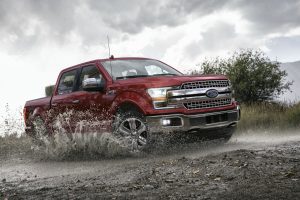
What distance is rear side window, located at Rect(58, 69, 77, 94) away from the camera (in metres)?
9.89

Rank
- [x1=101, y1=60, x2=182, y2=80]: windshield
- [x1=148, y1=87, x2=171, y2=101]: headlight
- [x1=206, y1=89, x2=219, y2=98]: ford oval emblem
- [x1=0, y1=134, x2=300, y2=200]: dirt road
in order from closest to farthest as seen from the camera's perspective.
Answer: [x1=0, y1=134, x2=300, y2=200]: dirt road
[x1=148, y1=87, x2=171, y2=101]: headlight
[x1=206, y1=89, x2=219, y2=98]: ford oval emblem
[x1=101, y1=60, x2=182, y2=80]: windshield

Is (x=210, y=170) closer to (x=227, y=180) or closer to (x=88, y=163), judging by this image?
(x=227, y=180)

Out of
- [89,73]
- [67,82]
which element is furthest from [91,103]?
[67,82]

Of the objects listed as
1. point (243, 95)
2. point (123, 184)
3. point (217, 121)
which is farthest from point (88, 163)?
point (243, 95)

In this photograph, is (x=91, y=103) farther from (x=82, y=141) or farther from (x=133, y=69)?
(x=133, y=69)

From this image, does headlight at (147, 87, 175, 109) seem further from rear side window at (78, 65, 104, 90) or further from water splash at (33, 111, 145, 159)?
rear side window at (78, 65, 104, 90)

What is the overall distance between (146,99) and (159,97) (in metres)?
0.22

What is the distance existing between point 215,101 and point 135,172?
110 inches

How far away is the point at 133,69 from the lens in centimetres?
905

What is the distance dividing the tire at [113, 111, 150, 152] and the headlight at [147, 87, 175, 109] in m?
0.37

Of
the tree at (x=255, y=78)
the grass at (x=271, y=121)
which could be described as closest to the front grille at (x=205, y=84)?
the grass at (x=271, y=121)

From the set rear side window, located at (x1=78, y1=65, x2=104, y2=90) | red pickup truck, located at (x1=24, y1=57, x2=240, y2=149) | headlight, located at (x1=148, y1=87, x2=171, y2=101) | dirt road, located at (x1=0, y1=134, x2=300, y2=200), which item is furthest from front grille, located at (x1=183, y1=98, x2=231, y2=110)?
rear side window, located at (x1=78, y1=65, x2=104, y2=90)

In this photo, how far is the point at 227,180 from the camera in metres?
5.18

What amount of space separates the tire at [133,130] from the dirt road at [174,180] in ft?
0.86
